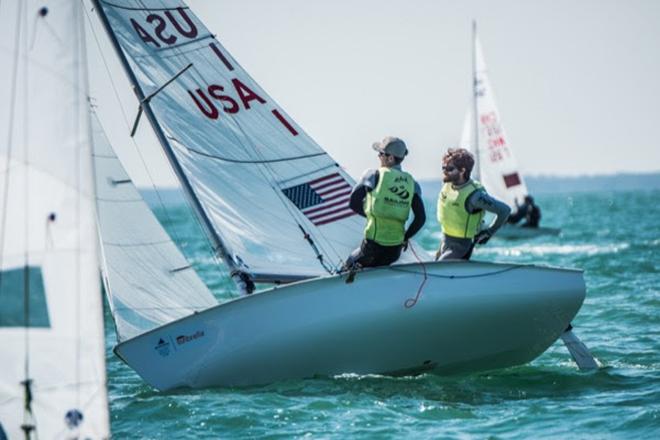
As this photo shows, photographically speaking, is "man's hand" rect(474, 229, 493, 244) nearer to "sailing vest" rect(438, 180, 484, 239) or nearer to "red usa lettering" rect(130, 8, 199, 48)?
"sailing vest" rect(438, 180, 484, 239)

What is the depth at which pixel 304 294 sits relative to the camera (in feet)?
28.0

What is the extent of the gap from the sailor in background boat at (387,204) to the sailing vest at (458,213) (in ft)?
0.71

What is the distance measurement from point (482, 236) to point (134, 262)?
118 inches

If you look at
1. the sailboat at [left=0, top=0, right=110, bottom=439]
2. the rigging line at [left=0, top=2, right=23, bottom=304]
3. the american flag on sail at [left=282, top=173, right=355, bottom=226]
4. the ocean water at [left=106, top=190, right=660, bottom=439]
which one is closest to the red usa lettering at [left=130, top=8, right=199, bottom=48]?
the american flag on sail at [left=282, top=173, right=355, bottom=226]

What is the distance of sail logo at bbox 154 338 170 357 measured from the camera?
873 centimetres

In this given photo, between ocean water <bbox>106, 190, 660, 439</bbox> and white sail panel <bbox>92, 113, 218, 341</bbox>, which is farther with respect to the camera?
white sail panel <bbox>92, 113, 218, 341</bbox>

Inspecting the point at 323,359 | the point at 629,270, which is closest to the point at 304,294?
the point at 323,359

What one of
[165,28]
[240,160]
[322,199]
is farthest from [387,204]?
[165,28]

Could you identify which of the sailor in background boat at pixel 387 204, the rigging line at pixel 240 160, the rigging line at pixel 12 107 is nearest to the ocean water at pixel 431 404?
the sailor in background boat at pixel 387 204

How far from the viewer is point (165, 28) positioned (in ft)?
32.2

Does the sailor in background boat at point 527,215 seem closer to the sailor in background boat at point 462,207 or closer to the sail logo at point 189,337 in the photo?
the sailor in background boat at point 462,207

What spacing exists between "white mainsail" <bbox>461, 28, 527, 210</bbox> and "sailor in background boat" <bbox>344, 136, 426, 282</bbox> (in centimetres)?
2506

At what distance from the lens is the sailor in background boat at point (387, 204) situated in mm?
8641

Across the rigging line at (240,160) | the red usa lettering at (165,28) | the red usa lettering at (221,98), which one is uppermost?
the red usa lettering at (165,28)
